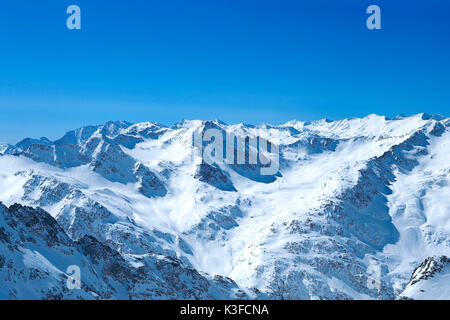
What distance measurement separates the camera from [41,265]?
150375 mm

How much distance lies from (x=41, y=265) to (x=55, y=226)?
96.2 feet

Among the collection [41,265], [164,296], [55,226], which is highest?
[55,226]

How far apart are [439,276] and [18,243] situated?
14176cm

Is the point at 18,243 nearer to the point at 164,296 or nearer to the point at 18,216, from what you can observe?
the point at 18,216

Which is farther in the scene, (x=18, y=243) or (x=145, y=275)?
(x=145, y=275)
